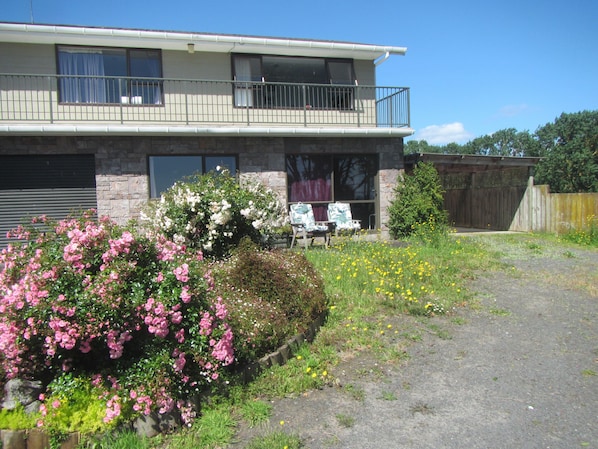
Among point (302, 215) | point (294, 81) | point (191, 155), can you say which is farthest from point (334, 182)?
point (191, 155)

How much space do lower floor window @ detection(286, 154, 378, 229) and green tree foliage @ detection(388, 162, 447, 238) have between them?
26.6 inches

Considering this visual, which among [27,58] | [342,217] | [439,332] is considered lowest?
[439,332]

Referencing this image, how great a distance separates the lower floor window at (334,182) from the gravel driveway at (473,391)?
23.2ft

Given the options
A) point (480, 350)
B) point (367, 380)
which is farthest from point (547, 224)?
point (367, 380)

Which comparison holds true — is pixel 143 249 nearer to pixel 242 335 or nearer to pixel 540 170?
pixel 242 335

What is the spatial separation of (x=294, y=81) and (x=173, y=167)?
14.1 feet

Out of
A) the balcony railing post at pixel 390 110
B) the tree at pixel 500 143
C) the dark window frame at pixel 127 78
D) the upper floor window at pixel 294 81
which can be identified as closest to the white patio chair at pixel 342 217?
the balcony railing post at pixel 390 110

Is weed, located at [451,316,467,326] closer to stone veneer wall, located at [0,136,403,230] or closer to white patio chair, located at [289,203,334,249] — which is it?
white patio chair, located at [289,203,334,249]

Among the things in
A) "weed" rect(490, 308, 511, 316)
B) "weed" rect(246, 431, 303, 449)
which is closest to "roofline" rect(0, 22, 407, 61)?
"weed" rect(490, 308, 511, 316)

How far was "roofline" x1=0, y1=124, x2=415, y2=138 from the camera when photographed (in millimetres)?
10172

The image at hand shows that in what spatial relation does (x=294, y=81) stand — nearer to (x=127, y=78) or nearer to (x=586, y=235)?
(x=127, y=78)

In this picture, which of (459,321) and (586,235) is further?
(586,235)

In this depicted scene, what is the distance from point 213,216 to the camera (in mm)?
6781

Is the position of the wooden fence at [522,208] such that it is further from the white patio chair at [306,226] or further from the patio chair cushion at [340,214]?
the white patio chair at [306,226]
